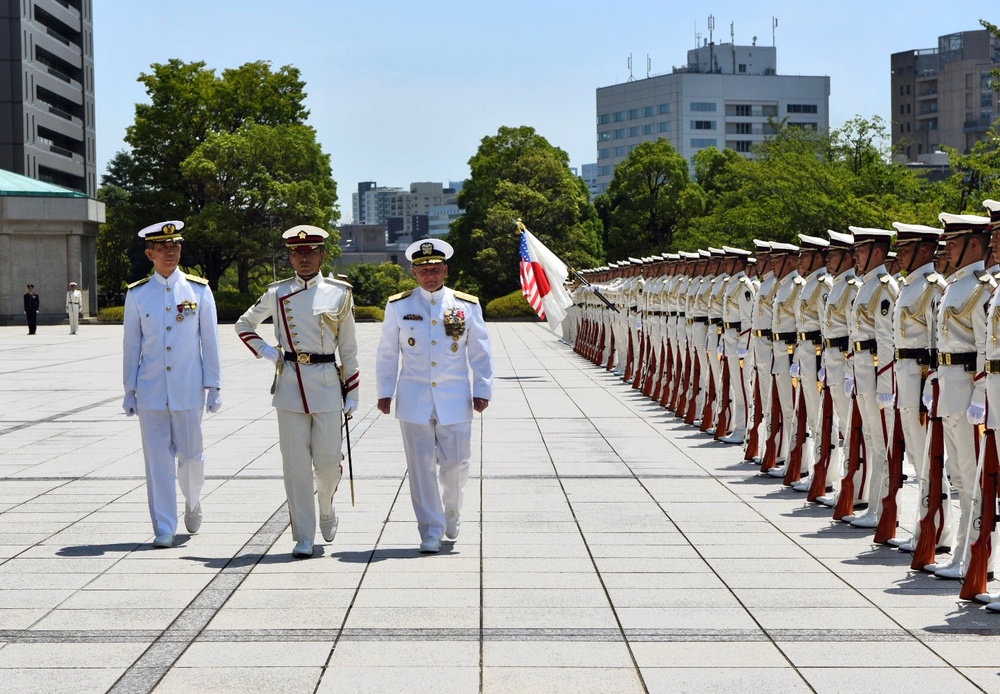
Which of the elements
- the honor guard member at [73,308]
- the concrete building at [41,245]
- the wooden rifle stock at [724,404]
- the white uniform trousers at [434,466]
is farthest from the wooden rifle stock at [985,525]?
the concrete building at [41,245]

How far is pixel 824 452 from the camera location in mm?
10547

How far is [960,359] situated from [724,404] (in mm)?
7418

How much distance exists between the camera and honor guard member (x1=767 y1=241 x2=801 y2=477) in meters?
11.8

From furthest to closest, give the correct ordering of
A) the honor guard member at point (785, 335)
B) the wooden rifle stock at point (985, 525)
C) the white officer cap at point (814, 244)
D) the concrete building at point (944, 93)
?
the concrete building at point (944, 93)
the honor guard member at point (785, 335)
the white officer cap at point (814, 244)
the wooden rifle stock at point (985, 525)

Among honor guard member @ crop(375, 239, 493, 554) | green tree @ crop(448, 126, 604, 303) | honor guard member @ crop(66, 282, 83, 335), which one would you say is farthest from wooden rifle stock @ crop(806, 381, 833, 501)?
green tree @ crop(448, 126, 604, 303)

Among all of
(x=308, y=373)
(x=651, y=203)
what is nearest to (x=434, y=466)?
(x=308, y=373)

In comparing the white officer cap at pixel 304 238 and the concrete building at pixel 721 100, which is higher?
the concrete building at pixel 721 100

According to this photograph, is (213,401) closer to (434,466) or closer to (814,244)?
(434,466)

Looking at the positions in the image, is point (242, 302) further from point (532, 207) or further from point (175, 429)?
point (175, 429)

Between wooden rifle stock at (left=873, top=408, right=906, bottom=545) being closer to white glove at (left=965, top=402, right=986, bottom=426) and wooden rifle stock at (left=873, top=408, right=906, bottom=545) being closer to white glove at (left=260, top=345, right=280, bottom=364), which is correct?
white glove at (left=965, top=402, right=986, bottom=426)

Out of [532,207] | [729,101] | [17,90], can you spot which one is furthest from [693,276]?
[729,101]

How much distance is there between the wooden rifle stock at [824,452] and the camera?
412 inches

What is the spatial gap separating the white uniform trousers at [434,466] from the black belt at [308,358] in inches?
25.4

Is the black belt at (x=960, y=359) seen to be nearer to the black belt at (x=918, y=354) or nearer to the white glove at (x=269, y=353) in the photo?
the black belt at (x=918, y=354)
